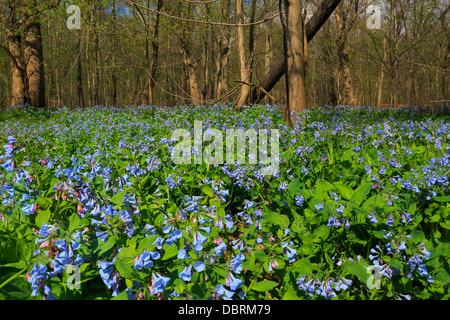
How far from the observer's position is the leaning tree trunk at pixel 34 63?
1086 centimetres

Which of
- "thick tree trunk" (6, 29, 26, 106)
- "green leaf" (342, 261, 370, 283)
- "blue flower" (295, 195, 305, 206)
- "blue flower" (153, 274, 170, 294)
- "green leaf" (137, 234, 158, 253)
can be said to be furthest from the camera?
"thick tree trunk" (6, 29, 26, 106)

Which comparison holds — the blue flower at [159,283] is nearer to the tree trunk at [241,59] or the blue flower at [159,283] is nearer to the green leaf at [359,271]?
the green leaf at [359,271]

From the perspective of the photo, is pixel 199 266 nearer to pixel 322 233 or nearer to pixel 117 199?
pixel 117 199

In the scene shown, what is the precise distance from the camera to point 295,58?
4.61 metres

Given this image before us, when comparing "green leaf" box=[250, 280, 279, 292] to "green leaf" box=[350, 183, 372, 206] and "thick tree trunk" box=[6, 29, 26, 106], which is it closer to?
"green leaf" box=[350, 183, 372, 206]

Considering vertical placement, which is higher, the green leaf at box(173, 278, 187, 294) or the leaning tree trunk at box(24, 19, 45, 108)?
the leaning tree trunk at box(24, 19, 45, 108)

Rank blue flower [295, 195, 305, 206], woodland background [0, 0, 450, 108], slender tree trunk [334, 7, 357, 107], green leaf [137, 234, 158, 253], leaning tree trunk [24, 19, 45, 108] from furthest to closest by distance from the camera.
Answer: slender tree trunk [334, 7, 357, 107] → leaning tree trunk [24, 19, 45, 108] → woodland background [0, 0, 450, 108] → blue flower [295, 195, 305, 206] → green leaf [137, 234, 158, 253]

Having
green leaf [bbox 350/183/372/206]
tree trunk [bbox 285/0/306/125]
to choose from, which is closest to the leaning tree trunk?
tree trunk [bbox 285/0/306/125]

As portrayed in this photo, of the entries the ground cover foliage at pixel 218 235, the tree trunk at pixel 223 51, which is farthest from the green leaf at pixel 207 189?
the tree trunk at pixel 223 51

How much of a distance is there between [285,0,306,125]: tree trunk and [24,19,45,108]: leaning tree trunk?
31.4 ft

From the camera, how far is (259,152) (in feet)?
9.35

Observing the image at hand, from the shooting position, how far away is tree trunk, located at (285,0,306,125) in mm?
4512
